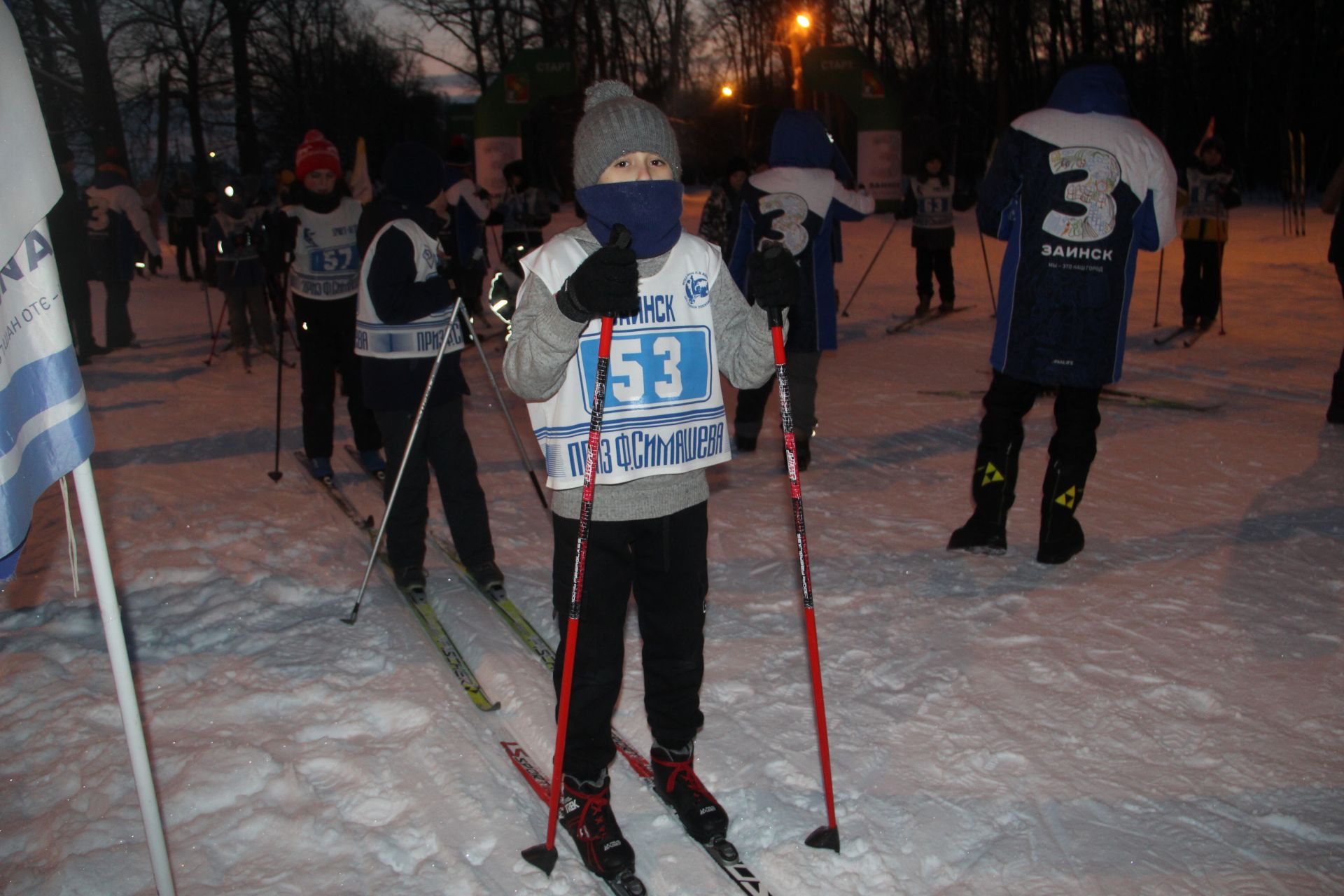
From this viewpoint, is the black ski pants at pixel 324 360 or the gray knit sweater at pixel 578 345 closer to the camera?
the gray knit sweater at pixel 578 345

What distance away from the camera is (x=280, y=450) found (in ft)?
22.4

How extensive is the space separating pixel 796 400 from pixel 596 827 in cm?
368

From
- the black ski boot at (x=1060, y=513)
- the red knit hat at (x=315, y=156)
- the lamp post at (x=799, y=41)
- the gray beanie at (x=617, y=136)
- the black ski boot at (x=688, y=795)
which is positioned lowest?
the black ski boot at (x=688, y=795)

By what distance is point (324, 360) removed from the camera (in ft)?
18.8

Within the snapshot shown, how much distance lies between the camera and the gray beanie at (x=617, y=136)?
7.73 ft

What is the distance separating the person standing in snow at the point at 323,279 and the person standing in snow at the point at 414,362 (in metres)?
1.44

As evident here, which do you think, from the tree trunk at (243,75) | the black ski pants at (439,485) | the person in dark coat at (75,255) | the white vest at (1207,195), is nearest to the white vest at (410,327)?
the black ski pants at (439,485)

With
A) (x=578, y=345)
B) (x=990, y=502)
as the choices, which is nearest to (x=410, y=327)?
(x=578, y=345)

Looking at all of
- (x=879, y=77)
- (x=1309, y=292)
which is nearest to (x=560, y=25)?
(x=879, y=77)

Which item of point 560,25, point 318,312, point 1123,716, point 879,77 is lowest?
point 1123,716

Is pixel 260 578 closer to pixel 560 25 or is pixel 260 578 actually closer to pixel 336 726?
pixel 336 726

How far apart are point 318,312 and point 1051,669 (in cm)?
431

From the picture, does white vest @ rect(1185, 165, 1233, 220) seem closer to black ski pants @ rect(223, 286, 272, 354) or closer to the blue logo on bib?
the blue logo on bib

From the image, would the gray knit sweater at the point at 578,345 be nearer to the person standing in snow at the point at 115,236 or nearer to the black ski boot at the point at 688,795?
the black ski boot at the point at 688,795
